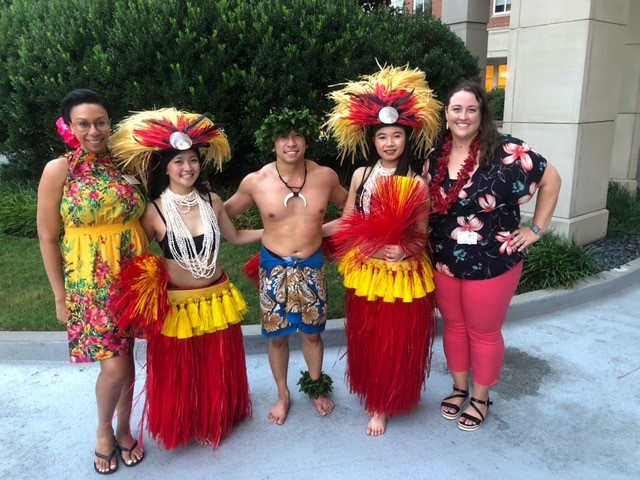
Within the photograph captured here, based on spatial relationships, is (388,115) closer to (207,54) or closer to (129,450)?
(129,450)

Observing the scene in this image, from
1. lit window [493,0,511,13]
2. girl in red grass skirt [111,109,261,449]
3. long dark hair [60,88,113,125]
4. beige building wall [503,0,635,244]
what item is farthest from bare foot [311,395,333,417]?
lit window [493,0,511,13]

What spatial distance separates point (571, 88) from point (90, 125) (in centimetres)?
474

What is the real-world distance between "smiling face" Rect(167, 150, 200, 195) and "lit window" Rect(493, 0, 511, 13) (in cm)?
2235

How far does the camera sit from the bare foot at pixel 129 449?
8.57ft

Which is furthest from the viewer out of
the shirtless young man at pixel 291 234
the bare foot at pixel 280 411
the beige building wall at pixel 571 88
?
the beige building wall at pixel 571 88

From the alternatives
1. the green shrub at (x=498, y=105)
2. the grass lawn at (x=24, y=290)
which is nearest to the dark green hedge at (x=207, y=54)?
the grass lawn at (x=24, y=290)

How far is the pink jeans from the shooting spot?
264 cm

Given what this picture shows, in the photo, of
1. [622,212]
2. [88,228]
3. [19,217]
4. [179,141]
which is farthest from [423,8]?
[88,228]

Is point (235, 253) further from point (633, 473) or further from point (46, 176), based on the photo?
point (633, 473)

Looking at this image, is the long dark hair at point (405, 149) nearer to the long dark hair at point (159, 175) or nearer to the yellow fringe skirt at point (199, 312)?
the long dark hair at point (159, 175)

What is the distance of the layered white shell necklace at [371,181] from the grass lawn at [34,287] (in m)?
1.64

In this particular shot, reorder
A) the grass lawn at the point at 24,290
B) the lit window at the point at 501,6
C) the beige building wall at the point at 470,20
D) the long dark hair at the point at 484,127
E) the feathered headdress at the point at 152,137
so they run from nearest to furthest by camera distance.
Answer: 1. the feathered headdress at the point at 152,137
2. the long dark hair at the point at 484,127
3. the grass lawn at the point at 24,290
4. the beige building wall at the point at 470,20
5. the lit window at the point at 501,6

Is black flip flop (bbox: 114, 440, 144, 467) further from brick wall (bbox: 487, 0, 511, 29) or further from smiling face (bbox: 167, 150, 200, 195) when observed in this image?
brick wall (bbox: 487, 0, 511, 29)

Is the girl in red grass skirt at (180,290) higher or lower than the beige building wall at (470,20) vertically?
lower
